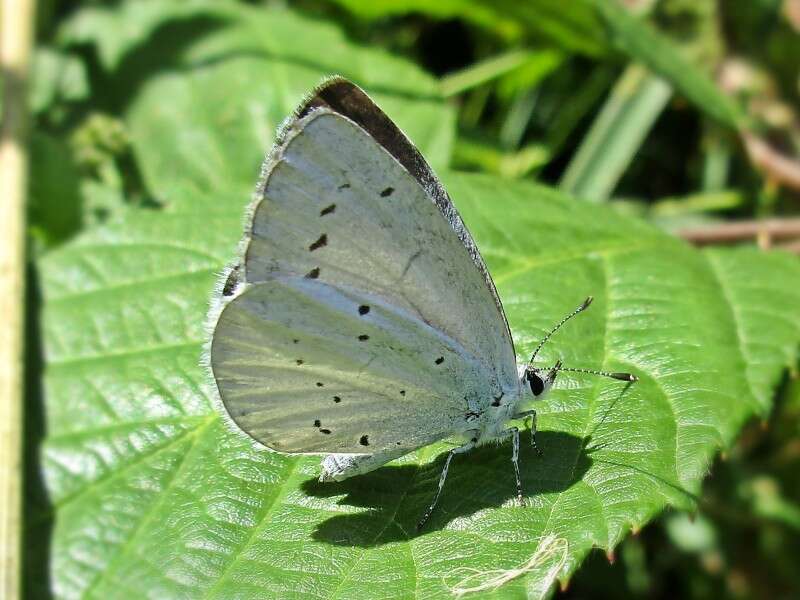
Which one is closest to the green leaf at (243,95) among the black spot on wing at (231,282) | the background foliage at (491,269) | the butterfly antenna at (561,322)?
the background foliage at (491,269)

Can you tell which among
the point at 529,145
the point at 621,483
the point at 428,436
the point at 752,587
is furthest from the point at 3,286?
the point at 752,587

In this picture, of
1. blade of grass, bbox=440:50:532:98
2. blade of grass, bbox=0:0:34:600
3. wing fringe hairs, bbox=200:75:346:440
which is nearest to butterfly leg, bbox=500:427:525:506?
wing fringe hairs, bbox=200:75:346:440

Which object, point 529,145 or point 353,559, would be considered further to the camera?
point 529,145

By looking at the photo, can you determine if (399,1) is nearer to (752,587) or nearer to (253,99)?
(253,99)

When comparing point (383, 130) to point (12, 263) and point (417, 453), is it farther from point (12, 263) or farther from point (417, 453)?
point (12, 263)

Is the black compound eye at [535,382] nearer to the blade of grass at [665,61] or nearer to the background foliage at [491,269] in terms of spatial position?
the background foliage at [491,269]

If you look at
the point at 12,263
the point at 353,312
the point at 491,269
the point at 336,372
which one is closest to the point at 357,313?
the point at 353,312

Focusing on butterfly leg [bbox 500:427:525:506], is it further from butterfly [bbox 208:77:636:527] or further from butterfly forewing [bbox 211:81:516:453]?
butterfly forewing [bbox 211:81:516:453]
